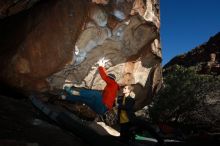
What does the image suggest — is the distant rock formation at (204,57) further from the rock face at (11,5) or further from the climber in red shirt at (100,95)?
the rock face at (11,5)

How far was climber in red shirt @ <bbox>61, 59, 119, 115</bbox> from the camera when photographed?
31.1ft

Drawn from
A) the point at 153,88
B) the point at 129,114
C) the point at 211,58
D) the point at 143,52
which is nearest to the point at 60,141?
the point at 129,114

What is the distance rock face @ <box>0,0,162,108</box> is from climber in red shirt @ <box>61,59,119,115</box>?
42 centimetres

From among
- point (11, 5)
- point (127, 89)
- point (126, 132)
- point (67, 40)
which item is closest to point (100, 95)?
point (126, 132)

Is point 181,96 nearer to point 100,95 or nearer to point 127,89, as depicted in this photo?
point 127,89

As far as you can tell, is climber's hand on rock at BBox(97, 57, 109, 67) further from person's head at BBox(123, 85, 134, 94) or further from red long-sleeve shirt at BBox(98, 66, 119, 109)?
person's head at BBox(123, 85, 134, 94)

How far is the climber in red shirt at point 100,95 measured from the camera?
949 cm

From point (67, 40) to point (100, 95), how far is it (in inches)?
82.3

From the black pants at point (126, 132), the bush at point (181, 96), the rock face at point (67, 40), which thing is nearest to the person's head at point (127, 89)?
the rock face at point (67, 40)

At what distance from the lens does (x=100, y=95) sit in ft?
33.5

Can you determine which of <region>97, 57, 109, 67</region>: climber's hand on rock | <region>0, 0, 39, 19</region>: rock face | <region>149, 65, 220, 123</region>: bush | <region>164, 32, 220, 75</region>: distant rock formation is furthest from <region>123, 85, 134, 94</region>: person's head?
<region>164, 32, 220, 75</region>: distant rock formation

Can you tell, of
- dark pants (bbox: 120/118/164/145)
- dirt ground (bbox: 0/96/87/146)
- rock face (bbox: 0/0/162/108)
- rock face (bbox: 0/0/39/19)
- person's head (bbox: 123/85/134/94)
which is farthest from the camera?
person's head (bbox: 123/85/134/94)

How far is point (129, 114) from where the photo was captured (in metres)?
8.60

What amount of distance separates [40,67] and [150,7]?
15.1 ft
